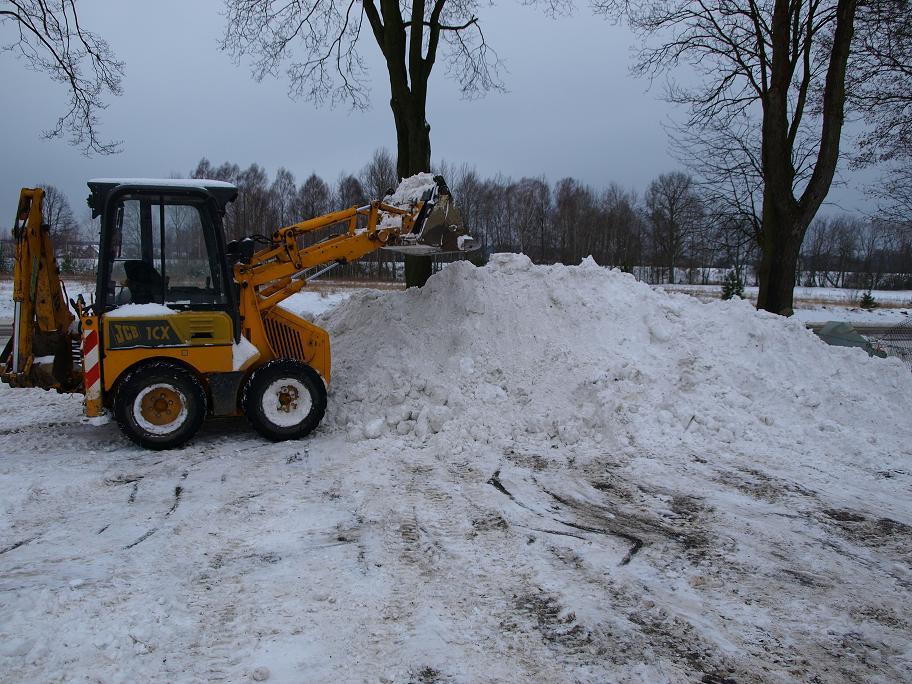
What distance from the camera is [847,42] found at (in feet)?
38.7

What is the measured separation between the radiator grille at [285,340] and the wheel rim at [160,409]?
1167 mm

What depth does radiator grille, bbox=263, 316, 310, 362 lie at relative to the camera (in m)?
7.20

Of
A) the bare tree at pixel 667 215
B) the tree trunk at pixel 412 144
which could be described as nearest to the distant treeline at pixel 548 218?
the bare tree at pixel 667 215

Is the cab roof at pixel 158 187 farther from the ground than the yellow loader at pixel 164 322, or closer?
farther from the ground

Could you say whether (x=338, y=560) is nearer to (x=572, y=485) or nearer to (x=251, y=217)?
(x=572, y=485)

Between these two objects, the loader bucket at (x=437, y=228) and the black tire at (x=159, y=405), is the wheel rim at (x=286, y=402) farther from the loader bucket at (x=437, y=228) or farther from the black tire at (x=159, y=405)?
the loader bucket at (x=437, y=228)

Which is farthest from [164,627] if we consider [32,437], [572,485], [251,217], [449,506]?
[251,217]

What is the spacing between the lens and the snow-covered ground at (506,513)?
3316 mm

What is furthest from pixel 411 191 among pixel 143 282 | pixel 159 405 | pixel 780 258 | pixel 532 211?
pixel 532 211

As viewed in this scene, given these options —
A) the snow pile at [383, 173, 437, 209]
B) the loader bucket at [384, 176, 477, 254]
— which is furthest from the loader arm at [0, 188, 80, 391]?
the snow pile at [383, 173, 437, 209]

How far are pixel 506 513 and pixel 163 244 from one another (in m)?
4.40

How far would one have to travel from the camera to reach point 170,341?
6.43m

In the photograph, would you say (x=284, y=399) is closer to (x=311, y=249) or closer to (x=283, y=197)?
(x=311, y=249)

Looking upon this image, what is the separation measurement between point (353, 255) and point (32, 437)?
406 centimetres
